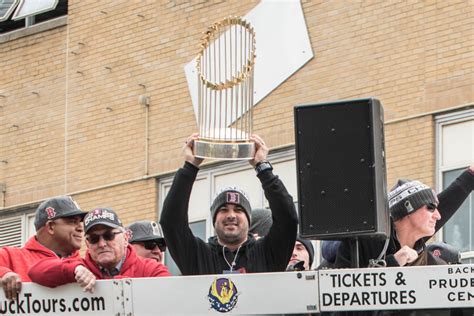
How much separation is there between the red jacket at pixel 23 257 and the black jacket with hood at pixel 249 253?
3.30 feet


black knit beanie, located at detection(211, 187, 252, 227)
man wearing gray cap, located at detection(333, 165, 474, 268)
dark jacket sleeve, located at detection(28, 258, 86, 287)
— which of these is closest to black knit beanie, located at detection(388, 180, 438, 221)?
man wearing gray cap, located at detection(333, 165, 474, 268)

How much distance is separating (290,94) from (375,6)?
1.56 metres

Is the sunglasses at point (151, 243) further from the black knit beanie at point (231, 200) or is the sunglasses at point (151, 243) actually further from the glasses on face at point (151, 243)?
the black knit beanie at point (231, 200)

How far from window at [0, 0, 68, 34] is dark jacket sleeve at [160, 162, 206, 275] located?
13.5 m

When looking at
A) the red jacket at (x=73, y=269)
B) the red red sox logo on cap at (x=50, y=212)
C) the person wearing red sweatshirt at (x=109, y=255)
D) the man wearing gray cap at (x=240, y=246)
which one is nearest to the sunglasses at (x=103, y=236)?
the person wearing red sweatshirt at (x=109, y=255)

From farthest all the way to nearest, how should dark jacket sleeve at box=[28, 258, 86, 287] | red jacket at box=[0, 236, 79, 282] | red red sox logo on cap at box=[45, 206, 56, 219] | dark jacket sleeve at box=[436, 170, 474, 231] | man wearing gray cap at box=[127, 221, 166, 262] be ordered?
man wearing gray cap at box=[127, 221, 166, 262], dark jacket sleeve at box=[436, 170, 474, 231], red red sox logo on cap at box=[45, 206, 56, 219], red jacket at box=[0, 236, 79, 282], dark jacket sleeve at box=[28, 258, 86, 287]

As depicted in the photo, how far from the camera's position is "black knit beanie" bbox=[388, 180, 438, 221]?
11609 mm

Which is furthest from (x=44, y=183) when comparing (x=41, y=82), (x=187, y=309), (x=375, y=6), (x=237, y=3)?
(x=187, y=309)

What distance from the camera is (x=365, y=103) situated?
1098cm

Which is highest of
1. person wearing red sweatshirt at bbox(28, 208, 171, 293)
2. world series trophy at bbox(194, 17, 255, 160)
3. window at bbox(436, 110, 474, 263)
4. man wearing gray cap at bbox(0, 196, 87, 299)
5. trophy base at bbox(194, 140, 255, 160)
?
window at bbox(436, 110, 474, 263)

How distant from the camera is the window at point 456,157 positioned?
65.7 ft

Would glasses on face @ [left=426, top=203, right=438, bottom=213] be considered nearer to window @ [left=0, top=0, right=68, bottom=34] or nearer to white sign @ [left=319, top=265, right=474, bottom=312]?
white sign @ [left=319, top=265, right=474, bottom=312]

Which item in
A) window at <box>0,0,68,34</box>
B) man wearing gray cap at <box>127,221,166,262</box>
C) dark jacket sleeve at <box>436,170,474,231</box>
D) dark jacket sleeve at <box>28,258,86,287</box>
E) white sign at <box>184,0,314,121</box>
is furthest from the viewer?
window at <box>0,0,68,34</box>

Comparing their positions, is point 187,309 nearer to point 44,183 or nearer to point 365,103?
point 365,103
